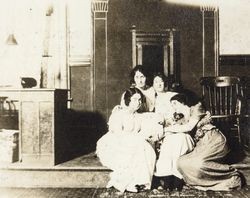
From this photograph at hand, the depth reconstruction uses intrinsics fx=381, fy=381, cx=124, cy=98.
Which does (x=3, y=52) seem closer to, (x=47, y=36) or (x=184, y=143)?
(x=47, y=36)

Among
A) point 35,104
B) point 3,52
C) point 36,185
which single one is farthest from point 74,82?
point 36,185

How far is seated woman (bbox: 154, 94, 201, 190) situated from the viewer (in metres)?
4.17

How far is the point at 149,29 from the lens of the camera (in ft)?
20.9

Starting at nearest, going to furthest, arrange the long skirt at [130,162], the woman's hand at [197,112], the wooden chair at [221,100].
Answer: the long skirt at [130,162], the woman's hand at [197,112], the wooden chair at [221,100]

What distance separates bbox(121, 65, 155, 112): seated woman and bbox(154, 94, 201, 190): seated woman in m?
0.76

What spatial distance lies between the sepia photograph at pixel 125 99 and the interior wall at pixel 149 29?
0.02m

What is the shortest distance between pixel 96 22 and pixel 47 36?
0.85 m

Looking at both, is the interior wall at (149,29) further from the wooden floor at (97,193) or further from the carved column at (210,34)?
the wooden floor at (97,193)

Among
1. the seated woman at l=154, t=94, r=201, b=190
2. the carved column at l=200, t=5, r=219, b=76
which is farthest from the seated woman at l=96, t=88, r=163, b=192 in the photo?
the carved column at l=200, t=5, r=219, b=76

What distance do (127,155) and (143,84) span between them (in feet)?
4.39

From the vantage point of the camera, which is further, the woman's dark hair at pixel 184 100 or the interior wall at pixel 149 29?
→ the interior wall at pixel 149 29

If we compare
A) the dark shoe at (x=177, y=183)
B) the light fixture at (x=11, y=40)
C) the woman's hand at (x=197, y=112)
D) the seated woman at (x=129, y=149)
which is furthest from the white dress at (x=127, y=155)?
the light fixture at (x=11, y=40)

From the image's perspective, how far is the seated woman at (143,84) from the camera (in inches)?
204

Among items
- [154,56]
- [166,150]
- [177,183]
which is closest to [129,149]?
[166,150]
